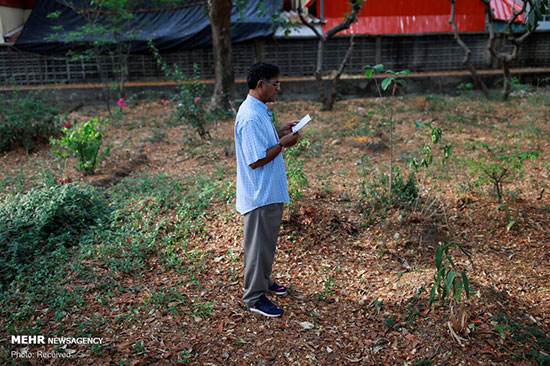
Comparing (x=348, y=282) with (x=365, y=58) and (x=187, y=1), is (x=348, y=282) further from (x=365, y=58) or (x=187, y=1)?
(x=187, y=1)

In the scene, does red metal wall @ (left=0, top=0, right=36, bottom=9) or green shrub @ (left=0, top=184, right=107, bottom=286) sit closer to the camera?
green shrub @ (left=0, top=184, right=107, bottom=286)

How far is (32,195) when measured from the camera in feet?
16.0

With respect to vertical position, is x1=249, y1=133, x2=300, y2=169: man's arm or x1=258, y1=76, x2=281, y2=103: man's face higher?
x1=258, y1=76, x2=281, y2=103: man's face

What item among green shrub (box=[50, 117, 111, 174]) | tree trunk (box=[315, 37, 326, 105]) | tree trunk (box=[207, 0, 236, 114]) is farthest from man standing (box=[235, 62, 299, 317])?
tree trunk (box=[315, 37, 326, 105])

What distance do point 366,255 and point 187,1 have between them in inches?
427

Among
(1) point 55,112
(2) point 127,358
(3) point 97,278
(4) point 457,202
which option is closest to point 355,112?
(4) point 457,202

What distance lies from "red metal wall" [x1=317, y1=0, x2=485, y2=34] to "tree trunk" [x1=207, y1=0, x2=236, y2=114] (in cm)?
433

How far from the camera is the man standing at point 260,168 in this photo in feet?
9.68

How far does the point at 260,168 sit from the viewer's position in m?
3.01

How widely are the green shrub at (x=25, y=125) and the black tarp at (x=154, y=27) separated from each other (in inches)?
171

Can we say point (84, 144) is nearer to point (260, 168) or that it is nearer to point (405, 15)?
point (260, 168)

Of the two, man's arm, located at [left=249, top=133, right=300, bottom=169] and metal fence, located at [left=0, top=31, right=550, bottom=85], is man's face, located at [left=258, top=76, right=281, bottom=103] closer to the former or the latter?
man's arm, located at [left=249, top=133, right=300, bottom=169]

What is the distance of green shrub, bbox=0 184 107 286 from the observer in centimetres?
393

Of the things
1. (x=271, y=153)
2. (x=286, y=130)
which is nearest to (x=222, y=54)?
(x=286, y=130)
